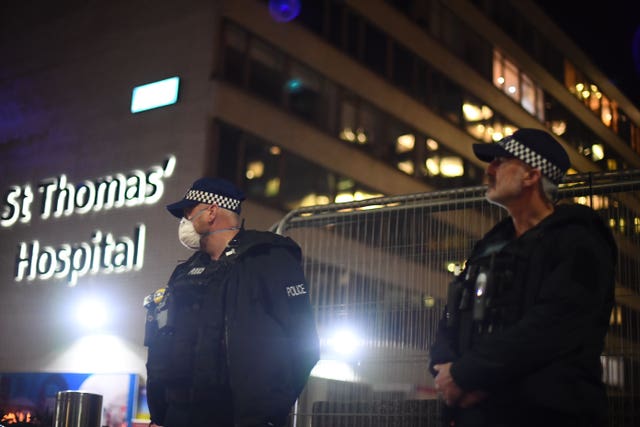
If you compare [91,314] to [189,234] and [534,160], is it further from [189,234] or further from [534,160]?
[534,160]

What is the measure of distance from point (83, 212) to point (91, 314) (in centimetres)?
270

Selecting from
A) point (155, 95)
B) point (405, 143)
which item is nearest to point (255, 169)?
point (155, 95)

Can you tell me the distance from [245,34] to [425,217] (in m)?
15.5

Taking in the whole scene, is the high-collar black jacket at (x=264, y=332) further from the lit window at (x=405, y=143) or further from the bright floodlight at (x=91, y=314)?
the lit window at (x=405, y=143)

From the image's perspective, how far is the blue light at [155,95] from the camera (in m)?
21.0

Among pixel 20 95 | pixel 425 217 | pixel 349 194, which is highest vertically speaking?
pixel 20 95

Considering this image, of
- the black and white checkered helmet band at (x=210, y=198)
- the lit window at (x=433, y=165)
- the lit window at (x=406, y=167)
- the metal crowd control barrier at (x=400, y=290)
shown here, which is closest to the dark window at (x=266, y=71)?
the lit window at (x=406, y=167)

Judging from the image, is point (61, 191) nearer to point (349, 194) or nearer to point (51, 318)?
point (51, 318)

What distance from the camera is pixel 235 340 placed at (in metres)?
4.56

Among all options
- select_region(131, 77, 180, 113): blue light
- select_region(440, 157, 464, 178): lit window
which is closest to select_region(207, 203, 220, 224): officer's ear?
select_region(131, 77, 180, 113): blue light

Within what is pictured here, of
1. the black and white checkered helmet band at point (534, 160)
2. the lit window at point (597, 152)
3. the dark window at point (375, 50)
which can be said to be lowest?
the black and white checkered helmet band at point (534, 160)

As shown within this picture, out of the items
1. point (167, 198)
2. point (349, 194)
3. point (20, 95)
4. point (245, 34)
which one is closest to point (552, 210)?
point (167, 198)

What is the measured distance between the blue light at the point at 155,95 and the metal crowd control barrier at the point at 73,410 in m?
14.1

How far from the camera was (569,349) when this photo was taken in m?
3.13
